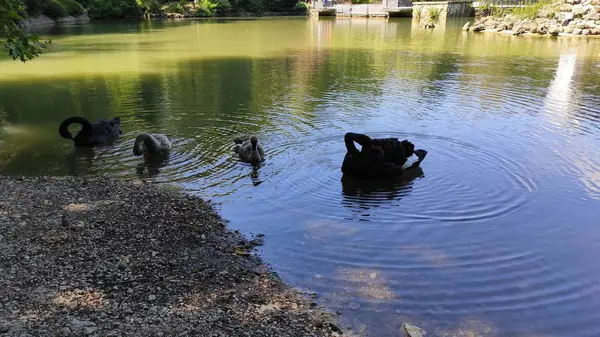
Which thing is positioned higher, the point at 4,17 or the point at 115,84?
the point at 4,17

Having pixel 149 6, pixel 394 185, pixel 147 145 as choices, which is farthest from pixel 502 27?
pixel 149 6

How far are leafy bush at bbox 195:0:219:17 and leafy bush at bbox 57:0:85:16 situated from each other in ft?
63.0

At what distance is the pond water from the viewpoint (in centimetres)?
603

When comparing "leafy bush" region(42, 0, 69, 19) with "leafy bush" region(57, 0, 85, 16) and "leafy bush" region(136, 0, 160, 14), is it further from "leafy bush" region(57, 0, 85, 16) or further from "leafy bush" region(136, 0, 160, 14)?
"leafy bush" region(136, 0, 160, 14)

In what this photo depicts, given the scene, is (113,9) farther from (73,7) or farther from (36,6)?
(36,6)

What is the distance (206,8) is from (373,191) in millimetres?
78952

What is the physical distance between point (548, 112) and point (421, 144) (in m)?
5.87

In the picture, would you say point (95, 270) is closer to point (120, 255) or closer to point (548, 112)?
point (120, 255)

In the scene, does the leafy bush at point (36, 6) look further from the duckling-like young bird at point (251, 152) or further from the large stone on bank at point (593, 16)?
the large stone on bank at point (593, 16)

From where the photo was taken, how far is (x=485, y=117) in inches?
580

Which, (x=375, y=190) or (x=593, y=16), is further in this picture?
(x=593, y=16)

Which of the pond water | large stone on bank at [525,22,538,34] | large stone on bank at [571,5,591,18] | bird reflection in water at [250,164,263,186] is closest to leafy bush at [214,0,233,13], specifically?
large stone on bank at [525,22,538,34]

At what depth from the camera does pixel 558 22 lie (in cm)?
4331

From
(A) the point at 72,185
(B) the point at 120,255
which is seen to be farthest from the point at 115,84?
(B) the point at 120,255
